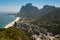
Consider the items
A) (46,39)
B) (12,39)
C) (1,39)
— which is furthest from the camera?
(46,39)

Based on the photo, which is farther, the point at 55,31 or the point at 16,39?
the point at 55,31

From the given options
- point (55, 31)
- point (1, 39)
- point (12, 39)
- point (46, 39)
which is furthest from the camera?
point (55, 31)

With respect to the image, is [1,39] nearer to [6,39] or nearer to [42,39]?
[6,39]

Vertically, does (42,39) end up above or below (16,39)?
below

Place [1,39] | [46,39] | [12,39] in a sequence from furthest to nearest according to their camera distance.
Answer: [46,39], [12,39], [1,39]

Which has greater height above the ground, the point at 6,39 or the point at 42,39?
the point at 6,39

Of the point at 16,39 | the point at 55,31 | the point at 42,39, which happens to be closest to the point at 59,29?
the point at 55,31

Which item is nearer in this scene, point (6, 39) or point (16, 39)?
point (6, 39)

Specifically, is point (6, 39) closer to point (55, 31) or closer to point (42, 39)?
point (42, 39)

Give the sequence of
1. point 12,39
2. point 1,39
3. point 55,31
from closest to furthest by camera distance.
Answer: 1. point 1,39
2. point 12,39
3. point 55,31
